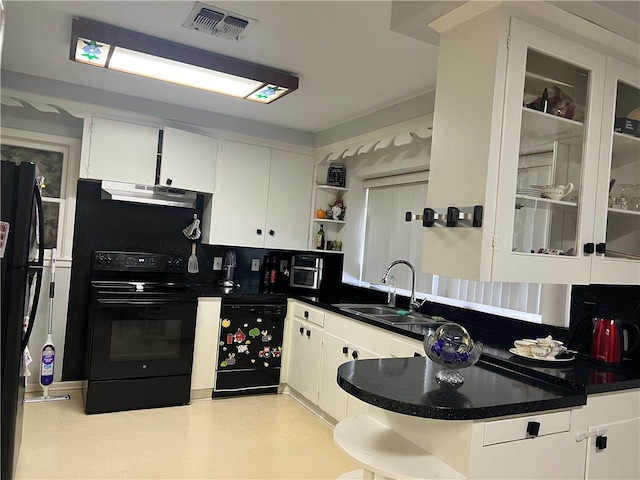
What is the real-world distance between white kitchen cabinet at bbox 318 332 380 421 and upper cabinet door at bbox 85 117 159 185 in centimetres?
191

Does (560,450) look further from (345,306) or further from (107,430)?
(107,430)

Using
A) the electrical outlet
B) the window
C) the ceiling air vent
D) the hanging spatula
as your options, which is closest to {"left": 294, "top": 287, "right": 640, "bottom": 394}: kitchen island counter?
the electrical outlet

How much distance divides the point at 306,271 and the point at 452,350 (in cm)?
273

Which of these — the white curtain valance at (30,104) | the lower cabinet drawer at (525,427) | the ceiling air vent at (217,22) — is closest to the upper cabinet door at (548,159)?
the lower cabinet drawer at (525,427)

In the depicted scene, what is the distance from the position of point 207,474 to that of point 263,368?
1342 millimetres

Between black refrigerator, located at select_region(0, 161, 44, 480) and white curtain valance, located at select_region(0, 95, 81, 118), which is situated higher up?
white curtain valance, located at select_region(0, 95, 81, 118)

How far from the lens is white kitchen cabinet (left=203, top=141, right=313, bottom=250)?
410cm

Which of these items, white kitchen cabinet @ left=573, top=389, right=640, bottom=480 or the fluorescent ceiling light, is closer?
white kitchen cabinet @ left=573, top=389, right=640, bottom=480

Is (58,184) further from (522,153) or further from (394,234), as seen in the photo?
(522,153)

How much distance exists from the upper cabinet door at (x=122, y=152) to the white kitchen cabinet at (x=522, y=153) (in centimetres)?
253

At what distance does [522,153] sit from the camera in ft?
5.95

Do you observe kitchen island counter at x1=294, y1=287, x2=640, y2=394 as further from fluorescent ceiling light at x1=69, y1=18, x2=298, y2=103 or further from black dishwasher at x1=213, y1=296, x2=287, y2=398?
fluorescent ceiling light at x1=69, y1=18, x2=298, y2=103

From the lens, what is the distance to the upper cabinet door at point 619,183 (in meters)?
2.00

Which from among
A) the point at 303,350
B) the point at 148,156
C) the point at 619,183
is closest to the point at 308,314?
the point at 303,350
